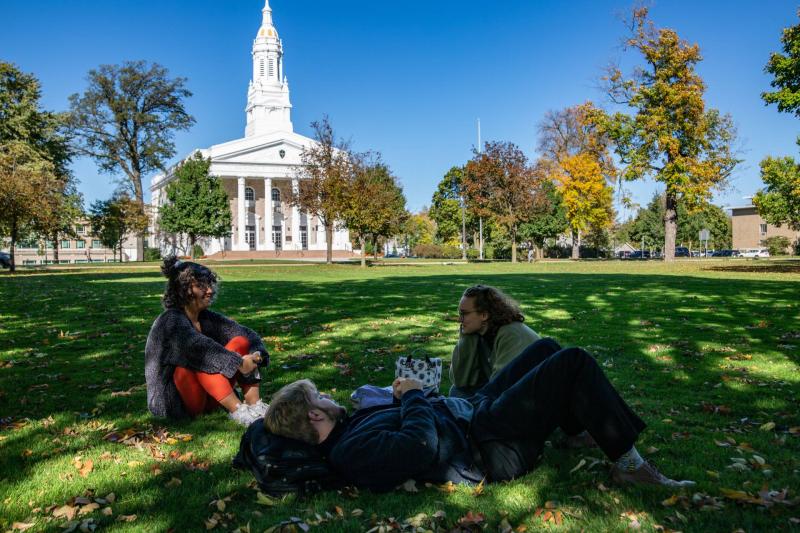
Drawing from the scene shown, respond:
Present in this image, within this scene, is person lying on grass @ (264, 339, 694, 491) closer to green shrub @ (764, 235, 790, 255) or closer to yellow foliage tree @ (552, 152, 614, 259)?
yellow foliage tree @ (552, 152, 614, 259)

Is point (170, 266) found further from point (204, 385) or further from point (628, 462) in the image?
point (628, 462)

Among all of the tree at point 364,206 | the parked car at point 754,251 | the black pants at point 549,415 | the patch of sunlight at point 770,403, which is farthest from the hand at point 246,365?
the parked car at point 754,251

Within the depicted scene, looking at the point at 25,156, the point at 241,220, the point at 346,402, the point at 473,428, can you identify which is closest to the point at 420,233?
the point at 241,220

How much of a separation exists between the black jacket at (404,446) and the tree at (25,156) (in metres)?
31.5

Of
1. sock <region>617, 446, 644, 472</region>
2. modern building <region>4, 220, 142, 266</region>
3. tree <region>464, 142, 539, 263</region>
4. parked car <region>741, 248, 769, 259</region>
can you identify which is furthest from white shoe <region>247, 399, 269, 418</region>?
modern building <region>4, 220, 142, 266</region>

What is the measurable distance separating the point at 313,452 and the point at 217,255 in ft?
215

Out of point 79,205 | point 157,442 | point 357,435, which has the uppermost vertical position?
point 79,205

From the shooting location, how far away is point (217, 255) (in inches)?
2601

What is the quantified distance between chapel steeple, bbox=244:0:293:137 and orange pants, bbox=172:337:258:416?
260 ft

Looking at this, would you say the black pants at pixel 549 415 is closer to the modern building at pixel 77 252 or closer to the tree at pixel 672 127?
the tree at pixel 672 127

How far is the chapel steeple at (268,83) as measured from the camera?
263 feet

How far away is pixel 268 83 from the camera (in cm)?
8131

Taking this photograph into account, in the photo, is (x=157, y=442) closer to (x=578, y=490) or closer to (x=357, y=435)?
(x=357, y=435)

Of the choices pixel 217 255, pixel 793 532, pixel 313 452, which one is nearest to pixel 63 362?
pixel 313 452
